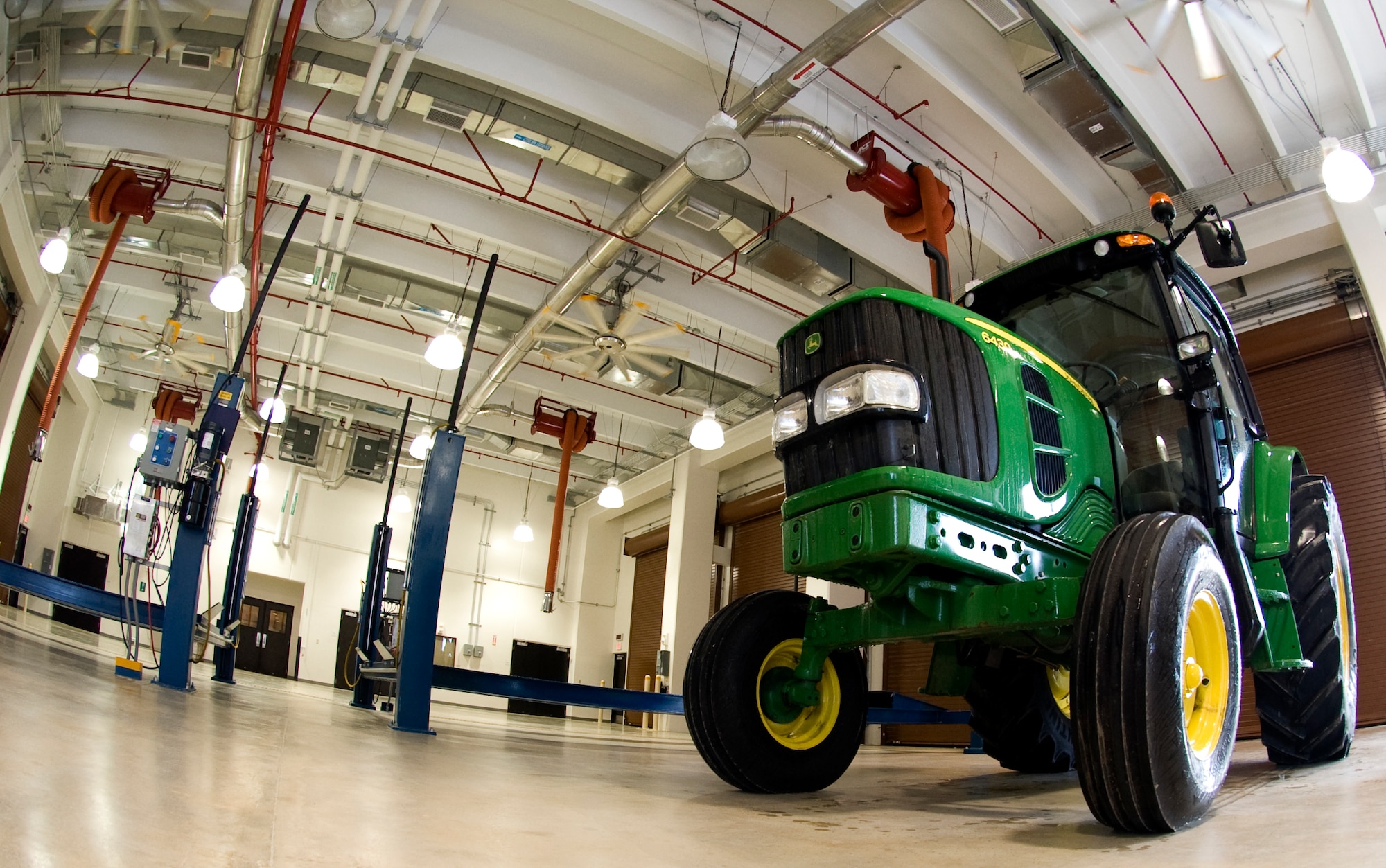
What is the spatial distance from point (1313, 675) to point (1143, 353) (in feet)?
5.97

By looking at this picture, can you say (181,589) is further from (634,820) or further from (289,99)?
(289,99)

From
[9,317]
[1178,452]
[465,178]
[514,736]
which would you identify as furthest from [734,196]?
[9,317]

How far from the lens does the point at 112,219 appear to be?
10.1 m

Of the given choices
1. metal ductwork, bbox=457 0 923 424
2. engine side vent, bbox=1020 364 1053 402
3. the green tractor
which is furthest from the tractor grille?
metal ductwork, bbox=457 0 923 424

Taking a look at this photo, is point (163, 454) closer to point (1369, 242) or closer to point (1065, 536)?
point (1065, 536)

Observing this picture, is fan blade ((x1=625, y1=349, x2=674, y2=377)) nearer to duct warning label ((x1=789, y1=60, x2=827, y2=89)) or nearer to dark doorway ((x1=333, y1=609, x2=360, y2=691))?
duct warning label ((x1=789, y1=60, x2=827, y2=89))

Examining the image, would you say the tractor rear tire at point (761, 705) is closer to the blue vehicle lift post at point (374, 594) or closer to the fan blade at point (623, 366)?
the blue vehicle lift post at point (374, 594)

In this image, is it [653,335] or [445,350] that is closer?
[445,350]

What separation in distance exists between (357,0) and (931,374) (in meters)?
5.71

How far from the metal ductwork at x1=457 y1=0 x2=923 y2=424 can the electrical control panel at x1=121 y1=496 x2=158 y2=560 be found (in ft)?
18.6

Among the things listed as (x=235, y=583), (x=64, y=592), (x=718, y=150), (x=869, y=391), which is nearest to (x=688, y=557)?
(x=235, y=583)

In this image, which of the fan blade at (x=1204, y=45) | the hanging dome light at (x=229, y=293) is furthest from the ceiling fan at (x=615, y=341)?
the fan blade at (x=1204, y=45)

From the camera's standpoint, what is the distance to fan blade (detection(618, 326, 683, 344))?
11.3 m

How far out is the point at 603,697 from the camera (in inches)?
321
